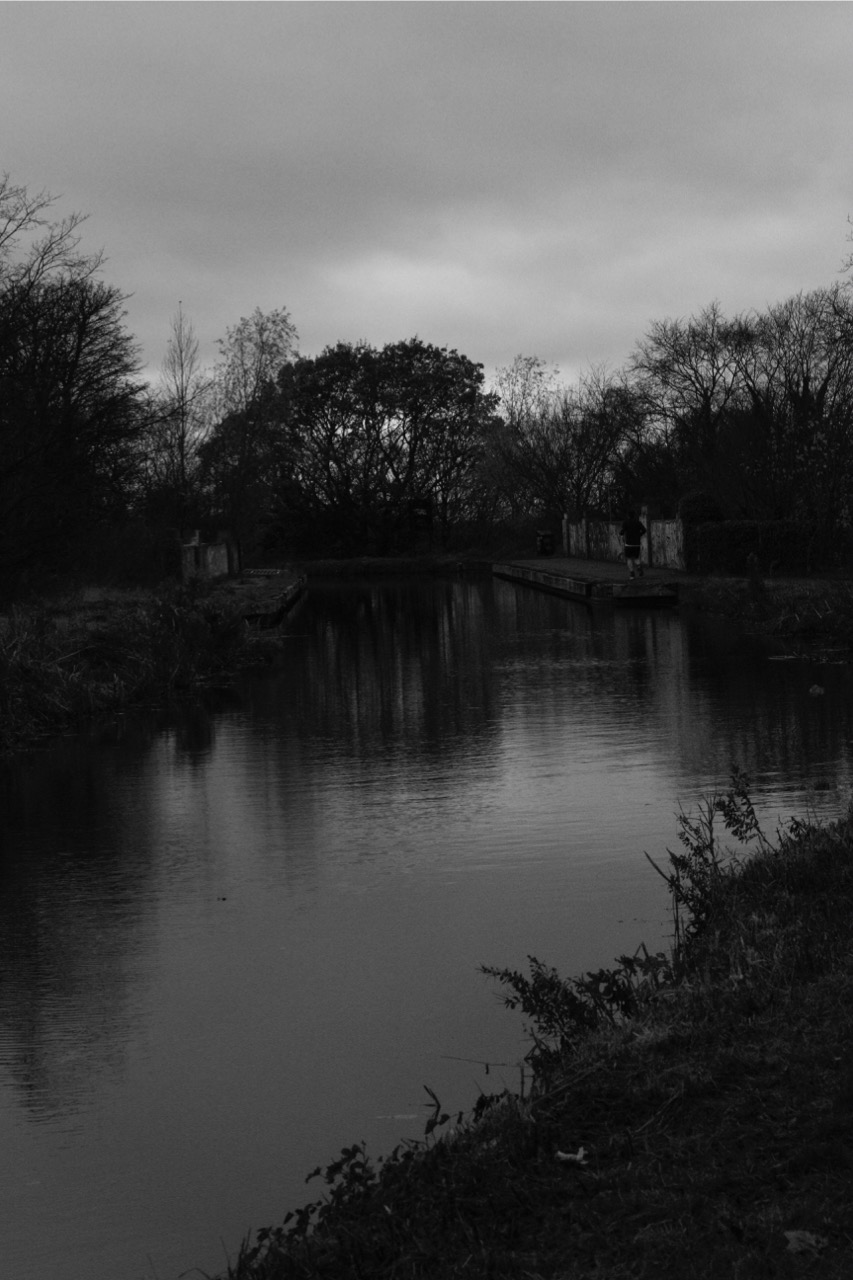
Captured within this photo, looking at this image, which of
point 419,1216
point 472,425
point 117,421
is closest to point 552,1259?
point 419,1216

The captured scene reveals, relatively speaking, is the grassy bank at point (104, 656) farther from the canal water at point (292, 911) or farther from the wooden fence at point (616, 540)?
the wooden fence at point (616, 540)

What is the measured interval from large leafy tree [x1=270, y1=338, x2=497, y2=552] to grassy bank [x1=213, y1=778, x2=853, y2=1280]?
2667 inches

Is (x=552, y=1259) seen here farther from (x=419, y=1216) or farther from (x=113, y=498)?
(x=113, y=498)

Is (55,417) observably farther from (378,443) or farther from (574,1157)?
(378,443)

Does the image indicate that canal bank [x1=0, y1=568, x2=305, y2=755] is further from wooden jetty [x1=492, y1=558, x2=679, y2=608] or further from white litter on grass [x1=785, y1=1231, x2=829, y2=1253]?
white litter on grass [x1=785, y1=1231, x2=829, y2=1253]

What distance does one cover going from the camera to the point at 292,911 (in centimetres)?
841

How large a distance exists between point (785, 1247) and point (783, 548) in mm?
33430

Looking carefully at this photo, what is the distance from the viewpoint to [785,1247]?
382cm

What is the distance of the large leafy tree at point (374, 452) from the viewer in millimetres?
73812

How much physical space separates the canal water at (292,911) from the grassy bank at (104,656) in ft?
2.25

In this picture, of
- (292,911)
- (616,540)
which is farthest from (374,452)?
(292,911)

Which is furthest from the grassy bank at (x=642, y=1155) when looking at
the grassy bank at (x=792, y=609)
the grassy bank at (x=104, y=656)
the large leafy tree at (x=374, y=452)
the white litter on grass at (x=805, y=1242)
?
the large leafy tree at (x=374, y=452)

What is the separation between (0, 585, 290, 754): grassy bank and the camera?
54.7 ft

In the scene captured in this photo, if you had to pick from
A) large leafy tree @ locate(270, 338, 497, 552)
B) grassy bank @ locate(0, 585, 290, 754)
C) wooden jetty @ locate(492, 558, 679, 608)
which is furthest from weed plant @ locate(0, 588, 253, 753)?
large leafy tree @ locate(270, 338, 497, 552)
